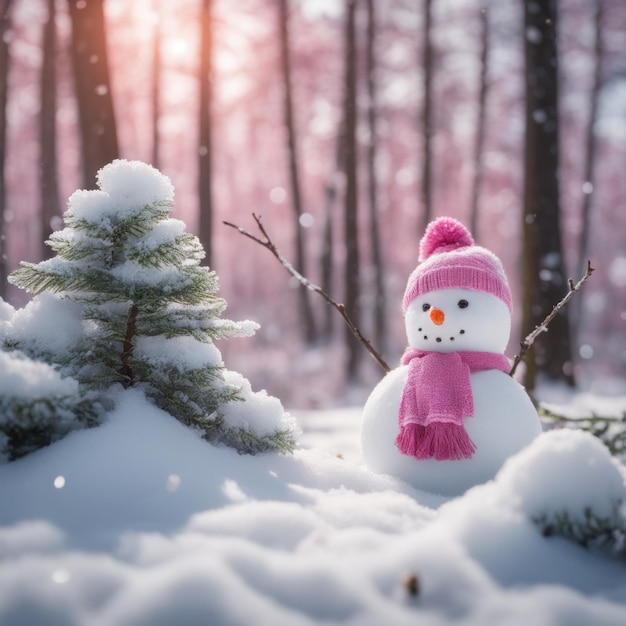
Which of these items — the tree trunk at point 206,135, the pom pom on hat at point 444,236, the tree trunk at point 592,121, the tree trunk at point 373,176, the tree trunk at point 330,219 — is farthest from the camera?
the tree trunk at point 330,219

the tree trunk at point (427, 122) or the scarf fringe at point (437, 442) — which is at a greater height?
the tree trunk at point (427, 122)

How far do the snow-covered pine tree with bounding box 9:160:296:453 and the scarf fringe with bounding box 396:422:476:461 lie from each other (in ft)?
1.97

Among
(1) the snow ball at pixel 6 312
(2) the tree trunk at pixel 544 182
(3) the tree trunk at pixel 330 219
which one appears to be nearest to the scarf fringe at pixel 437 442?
(1) the snow ball at pixel 6 312

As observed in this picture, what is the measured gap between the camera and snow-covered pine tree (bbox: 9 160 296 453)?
2834 millimetres

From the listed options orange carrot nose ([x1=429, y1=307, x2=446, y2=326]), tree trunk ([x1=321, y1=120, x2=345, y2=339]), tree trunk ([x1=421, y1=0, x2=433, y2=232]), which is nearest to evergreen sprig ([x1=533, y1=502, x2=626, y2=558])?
orange carrot nose ([x1=429, y1=307, x2=446, y2=326])

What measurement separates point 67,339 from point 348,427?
395 cm

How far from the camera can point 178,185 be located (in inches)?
1030

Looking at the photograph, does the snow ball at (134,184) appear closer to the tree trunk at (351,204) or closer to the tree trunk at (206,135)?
the tree trunk at (206,135)

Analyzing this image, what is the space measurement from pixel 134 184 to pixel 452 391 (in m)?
1.85

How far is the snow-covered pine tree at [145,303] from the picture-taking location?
9.30ft

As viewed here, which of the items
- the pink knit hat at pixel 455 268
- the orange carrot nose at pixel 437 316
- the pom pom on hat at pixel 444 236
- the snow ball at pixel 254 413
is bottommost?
the snow ball at pixel 254 413

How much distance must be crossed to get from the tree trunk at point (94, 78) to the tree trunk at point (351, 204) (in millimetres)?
6114

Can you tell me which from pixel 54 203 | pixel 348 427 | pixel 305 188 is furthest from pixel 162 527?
pixel 305 188

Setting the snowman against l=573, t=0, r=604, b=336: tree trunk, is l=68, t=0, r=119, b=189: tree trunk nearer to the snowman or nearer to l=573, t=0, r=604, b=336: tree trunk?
the snowman
